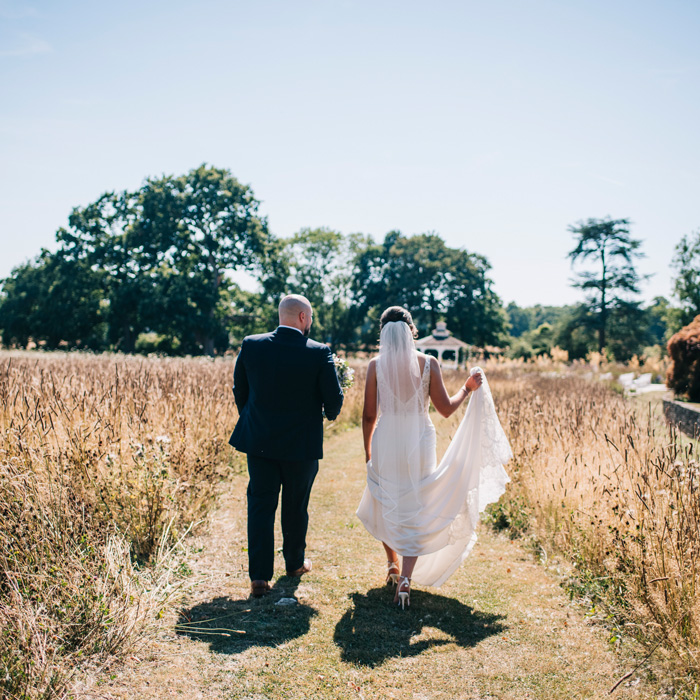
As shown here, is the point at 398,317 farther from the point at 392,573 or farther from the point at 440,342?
the point at 440,342

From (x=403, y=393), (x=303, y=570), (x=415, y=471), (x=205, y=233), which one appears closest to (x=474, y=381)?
(x=403, y=393)

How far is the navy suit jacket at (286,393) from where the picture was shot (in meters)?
4.01

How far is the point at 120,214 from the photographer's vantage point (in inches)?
1612

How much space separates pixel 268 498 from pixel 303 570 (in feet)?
3.00

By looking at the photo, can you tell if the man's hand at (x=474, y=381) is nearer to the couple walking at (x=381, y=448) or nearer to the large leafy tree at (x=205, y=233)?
the couple walking at (x=381, y=448)

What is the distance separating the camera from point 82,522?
144 inches

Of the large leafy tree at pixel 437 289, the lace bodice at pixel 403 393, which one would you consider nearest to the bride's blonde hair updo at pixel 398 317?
the lace bodice at pixel 403 393

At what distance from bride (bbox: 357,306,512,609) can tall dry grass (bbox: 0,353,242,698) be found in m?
1.76

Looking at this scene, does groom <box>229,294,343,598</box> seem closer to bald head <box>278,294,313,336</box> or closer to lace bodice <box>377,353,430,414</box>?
bald head <box>278,294,313,336</box>

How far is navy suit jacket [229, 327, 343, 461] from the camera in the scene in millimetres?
4008

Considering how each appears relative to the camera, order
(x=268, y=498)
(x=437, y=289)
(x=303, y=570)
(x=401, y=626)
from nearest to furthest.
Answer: (x=401, y=626) → (x=268, y=498) → (x=303, y=570) → (x=437, y=289)

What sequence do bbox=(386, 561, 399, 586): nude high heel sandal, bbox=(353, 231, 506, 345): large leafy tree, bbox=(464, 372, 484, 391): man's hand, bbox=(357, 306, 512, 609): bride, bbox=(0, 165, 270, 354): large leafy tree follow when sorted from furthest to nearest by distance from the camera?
bbox=(353, 231, 506, 345): large leafy tree, bbox=(0, 165, 270, 354): large leafy tree, bbox=(386, 561, 399, 586): nude high heel sandal, bbox=(464, 372, 484, 391): man's hand, bbox=(357, 306, 512, 609): bride

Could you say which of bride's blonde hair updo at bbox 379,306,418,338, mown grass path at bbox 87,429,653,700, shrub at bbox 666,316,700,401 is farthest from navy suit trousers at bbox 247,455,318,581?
shrub at bbox 666,316,700,401

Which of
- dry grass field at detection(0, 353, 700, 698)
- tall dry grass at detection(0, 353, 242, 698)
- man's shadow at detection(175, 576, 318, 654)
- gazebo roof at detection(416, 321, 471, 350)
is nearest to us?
tall dry grass at detection(0, 353, 242, 698)
